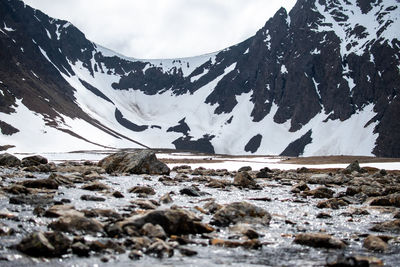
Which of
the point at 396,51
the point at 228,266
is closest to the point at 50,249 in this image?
the point at 228,266

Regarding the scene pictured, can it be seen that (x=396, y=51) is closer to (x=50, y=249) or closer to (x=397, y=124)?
(x=397, y=124)

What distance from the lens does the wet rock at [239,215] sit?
51.4 feet

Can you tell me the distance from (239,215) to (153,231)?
4.94m

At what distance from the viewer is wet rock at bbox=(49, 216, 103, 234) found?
A: 40.9 feet

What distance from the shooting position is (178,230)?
44.5 ft

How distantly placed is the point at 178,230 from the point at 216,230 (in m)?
1.65

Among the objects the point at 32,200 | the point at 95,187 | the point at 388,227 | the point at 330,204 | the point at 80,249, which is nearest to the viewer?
the point at 80,249

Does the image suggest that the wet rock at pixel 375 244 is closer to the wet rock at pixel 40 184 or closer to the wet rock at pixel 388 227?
the wet rock at pixel 388 227

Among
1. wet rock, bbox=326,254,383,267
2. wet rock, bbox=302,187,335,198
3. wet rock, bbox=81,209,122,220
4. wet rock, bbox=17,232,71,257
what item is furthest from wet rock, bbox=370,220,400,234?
wet rock, bbox=17,232,71,257

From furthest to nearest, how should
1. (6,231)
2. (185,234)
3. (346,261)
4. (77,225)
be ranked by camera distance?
(185,234), (77,225), (6,231), (346,261)

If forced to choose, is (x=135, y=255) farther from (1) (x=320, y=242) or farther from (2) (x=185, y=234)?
(1) (x=320, y=242)

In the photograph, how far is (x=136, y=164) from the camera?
4491 cm

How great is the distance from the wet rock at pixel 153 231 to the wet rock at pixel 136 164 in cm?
3262

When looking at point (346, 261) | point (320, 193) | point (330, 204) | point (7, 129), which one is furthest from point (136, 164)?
point (7, 129)
